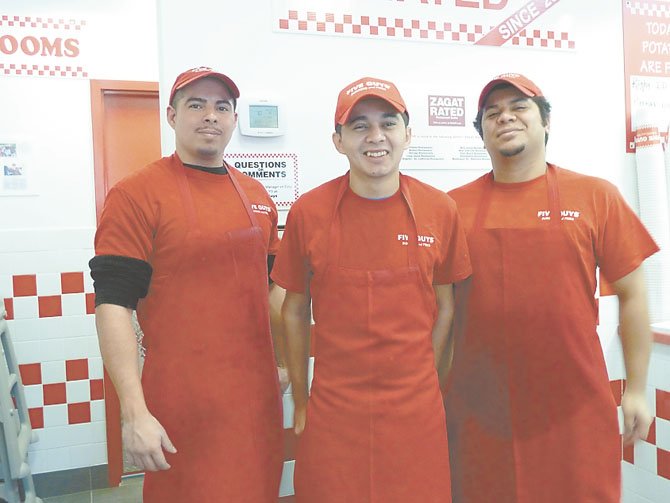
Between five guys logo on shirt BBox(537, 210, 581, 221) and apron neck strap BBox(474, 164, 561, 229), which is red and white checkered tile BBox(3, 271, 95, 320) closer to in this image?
apron neck strap BBox(474, 164, 561, 229)

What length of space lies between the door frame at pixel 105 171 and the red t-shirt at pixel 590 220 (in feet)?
7.57

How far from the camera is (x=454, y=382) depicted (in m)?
1.66

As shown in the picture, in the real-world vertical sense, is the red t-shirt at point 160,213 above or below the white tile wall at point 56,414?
above

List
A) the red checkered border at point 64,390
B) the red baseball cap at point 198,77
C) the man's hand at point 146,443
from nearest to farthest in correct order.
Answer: the man's hand at point 146,443 < the red baseball cap at point 198,77 < the red checkered border at point 64,390

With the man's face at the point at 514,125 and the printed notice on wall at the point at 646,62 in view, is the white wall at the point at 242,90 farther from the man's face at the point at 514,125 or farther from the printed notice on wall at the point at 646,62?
the man's face at the point at 514,125

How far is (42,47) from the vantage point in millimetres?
2918

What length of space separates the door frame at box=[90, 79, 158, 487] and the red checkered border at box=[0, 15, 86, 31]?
0.30 m

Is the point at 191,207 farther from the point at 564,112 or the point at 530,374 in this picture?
the point at 564,112

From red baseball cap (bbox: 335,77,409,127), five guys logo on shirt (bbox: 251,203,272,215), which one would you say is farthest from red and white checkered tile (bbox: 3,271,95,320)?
red baseball cap (bbox: 335,77,409,127)

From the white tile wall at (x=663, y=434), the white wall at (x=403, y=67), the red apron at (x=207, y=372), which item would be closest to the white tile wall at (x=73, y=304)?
the white wall at (x=403, y=67)

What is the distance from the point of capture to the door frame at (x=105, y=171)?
3.03 meters

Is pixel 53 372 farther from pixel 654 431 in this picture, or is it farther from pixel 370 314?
pixel 654 431

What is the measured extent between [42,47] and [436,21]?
2138 mm

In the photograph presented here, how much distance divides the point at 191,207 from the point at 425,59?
3.74 feet
